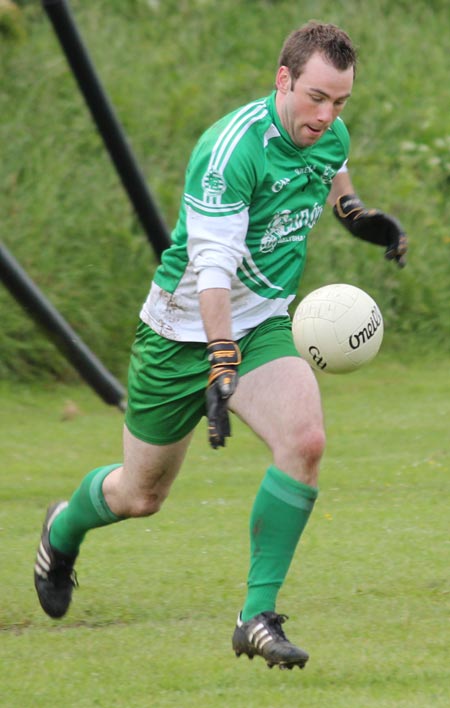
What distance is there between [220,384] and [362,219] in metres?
1.39

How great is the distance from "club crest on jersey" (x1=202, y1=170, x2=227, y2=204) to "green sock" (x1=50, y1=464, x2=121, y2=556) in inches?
51.6

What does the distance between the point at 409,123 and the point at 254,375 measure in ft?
41.8

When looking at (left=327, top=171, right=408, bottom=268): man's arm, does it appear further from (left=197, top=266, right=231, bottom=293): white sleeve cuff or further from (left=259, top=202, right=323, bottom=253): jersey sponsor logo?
(left=197, top=266, right=231, bottom=293): white sleeve cuff

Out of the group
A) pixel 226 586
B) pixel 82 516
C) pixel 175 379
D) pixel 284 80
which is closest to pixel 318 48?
pixel 284 80

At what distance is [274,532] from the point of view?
4.56 metres

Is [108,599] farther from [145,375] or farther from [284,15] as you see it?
[284,15]

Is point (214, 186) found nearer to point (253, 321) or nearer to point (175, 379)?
point (253, 321)

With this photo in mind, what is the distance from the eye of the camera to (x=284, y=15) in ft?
61.3

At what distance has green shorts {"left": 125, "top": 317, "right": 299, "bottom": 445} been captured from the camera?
4.88 meters

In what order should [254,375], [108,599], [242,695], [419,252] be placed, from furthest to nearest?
[419,252], [108,599], [254,375], [242,695]

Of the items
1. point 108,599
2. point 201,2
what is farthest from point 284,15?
point 108,599

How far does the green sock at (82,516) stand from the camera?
5.32 metres

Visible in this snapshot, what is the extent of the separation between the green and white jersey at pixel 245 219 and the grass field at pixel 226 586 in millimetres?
1160

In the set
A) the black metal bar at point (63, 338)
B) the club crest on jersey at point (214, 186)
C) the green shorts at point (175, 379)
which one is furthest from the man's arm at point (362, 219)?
the black metal bar at point (63, 338)
